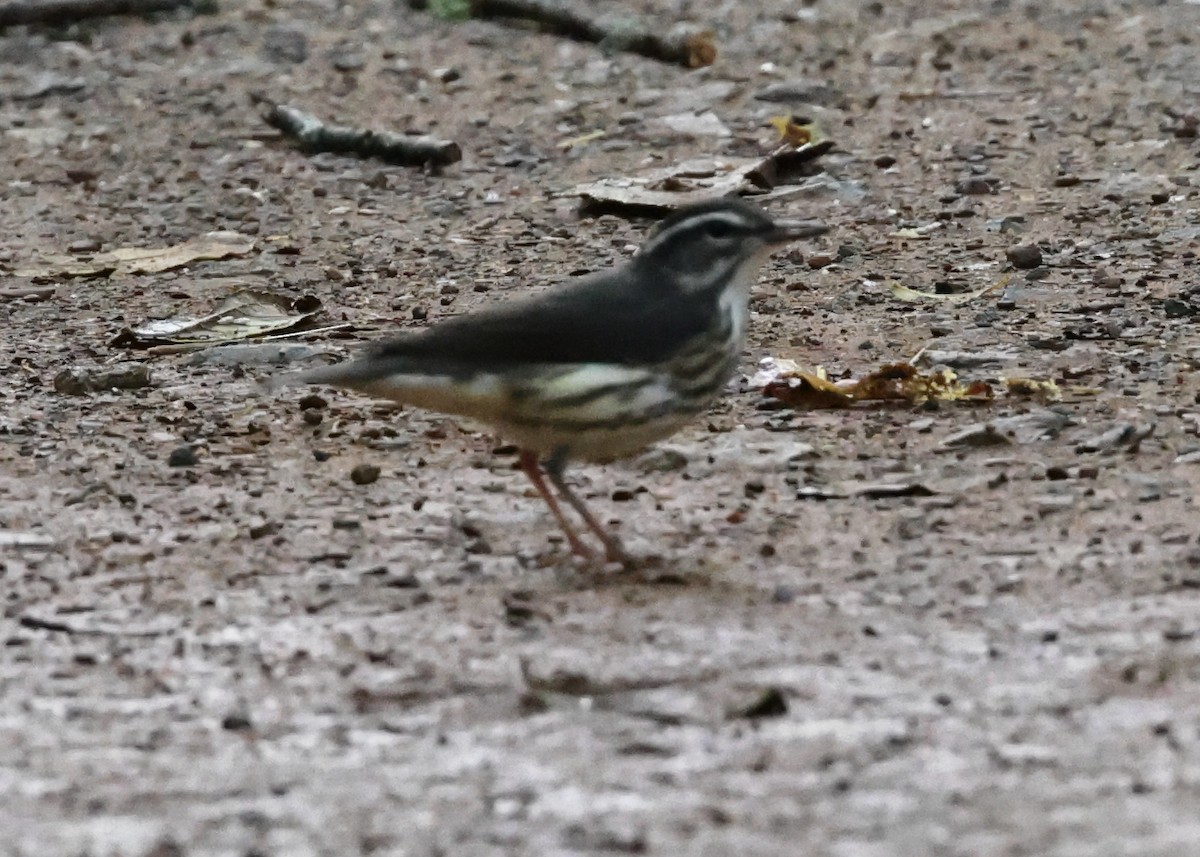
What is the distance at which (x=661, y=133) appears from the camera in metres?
11.2

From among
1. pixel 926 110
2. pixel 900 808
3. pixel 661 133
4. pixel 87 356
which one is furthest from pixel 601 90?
pixel 900 808

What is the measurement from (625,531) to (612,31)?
24.5 feet

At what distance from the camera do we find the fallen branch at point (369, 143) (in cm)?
1095

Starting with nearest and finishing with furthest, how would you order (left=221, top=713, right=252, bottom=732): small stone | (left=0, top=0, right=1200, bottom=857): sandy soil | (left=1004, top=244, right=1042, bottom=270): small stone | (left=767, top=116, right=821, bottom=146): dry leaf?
(left=0, top=0, right=1200, bottom=857): sandy soil, (left=221, top=713, right=252, bottom=732): small stone, (left=1004, top=244, right=1042, bottom=270): small stone, (left=767, top=116, right=821, bottom=146): dry leaf

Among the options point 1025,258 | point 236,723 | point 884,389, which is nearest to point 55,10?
point 1025,258

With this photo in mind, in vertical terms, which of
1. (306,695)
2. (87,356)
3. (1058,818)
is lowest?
(87,356)

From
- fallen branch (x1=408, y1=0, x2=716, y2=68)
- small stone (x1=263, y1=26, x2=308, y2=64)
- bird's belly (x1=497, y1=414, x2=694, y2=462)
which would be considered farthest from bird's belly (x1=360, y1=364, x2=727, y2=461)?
small stone (x1=263, y1=26, x2=308, y2=64)

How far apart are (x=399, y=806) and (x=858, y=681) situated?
1145 millimetres

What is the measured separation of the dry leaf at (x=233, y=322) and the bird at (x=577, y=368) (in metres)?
2.56

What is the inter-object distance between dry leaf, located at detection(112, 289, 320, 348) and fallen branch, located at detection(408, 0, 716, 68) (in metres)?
4.53

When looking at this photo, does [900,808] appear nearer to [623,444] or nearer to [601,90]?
[623,444]

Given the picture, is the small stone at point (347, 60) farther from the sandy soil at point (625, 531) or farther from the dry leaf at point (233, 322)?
the dry leaf at point (233, 322)

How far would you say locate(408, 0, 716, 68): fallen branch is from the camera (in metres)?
12.6

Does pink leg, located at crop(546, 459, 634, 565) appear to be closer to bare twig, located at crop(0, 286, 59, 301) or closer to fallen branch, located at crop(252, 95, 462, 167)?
bare twig, located at crop(0, 286, 59, 301)
